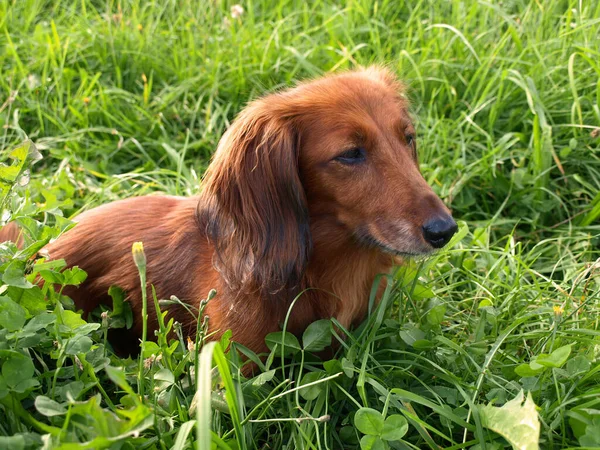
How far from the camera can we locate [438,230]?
7.23 feet

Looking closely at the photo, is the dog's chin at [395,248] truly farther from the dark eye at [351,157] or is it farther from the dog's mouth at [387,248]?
the dark eye at [351,157]

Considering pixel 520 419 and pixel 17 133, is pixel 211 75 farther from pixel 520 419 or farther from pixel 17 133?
pixel 520 419

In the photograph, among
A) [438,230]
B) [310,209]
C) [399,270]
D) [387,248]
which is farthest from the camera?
[399,270]

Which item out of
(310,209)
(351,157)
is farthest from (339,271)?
(351,157)

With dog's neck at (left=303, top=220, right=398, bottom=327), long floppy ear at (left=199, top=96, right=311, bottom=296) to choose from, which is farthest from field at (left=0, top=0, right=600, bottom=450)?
long floppy ear at (left=199, top=96, right=311, bottom=296)

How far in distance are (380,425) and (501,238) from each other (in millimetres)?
1443

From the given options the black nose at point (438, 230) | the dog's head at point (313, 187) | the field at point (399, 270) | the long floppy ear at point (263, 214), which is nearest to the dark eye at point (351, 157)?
the dog's head at point (313, 187)

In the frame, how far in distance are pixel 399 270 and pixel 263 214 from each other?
0.60 meters

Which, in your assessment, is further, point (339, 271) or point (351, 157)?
point (339, 271)

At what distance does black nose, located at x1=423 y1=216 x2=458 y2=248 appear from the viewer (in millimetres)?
2207

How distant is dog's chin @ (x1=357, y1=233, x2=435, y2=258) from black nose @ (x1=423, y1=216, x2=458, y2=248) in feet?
0.12

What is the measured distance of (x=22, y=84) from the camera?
407 cm

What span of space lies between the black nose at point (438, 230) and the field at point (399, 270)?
11.6 inches

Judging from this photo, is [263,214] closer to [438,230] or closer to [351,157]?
[351,157]
